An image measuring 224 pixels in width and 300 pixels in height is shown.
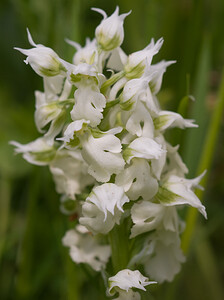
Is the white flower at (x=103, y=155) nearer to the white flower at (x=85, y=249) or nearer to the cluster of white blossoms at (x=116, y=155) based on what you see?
Answer: the cluster of white blossoms at (x=116, y=155)

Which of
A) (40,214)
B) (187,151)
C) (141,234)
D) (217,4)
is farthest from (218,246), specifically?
(217,4)

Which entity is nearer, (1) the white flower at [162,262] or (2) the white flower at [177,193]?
(2) the white flower at [177,193]

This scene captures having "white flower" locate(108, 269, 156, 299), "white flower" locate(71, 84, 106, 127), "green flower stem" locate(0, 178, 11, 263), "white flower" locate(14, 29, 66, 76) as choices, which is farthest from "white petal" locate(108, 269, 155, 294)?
"green flower stem" locate(0, 178, 11, 263)

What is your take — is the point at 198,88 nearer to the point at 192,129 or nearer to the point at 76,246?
the point at 192,129

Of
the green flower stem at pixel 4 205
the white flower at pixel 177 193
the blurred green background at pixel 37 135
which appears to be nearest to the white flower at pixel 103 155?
the white flower at pixel 177 193

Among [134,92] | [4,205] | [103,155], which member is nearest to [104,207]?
[103,155]

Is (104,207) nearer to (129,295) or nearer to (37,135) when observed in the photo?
(129,295)

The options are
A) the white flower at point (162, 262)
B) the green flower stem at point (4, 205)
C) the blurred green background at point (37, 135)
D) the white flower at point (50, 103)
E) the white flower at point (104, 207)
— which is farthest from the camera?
the green flower stem at point (4, 205)
